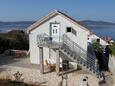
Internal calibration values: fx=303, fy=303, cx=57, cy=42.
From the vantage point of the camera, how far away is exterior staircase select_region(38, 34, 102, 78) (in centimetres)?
3089

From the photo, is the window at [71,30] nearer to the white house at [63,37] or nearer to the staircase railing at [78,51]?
the white house at [63,37]

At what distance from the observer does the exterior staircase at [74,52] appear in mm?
30891

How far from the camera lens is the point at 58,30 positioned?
3406cm

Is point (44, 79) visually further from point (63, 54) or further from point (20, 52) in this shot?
point (20, 52)

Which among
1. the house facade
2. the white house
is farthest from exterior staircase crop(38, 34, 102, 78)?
the house facade

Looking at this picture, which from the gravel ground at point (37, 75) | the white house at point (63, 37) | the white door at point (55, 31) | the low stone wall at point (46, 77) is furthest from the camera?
the white door at point (55, 31)

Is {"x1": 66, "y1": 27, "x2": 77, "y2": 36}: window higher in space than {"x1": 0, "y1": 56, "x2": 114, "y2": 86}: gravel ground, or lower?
higher

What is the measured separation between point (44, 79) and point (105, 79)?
19.3 feet

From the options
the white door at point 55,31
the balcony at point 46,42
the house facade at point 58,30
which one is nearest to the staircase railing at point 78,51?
the house facade at point 58,30

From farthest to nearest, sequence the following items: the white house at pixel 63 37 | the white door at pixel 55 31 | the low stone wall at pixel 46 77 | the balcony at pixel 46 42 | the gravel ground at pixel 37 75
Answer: the white door at pixel 55 31
the white house at pixel 63 37
the balcony at pixel 46 42
the gravel ground at pixel 37 75
the low stone wall at pixel 46 77

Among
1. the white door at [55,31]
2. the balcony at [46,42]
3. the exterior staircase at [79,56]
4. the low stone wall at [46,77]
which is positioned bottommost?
the low stone wall at [46,77]

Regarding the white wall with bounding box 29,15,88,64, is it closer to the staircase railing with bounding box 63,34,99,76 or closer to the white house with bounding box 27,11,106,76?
the white house with bounding box 27,11,106,76

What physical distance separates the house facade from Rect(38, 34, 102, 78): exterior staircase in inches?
19.3

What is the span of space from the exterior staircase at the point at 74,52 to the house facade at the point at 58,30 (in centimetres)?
49
